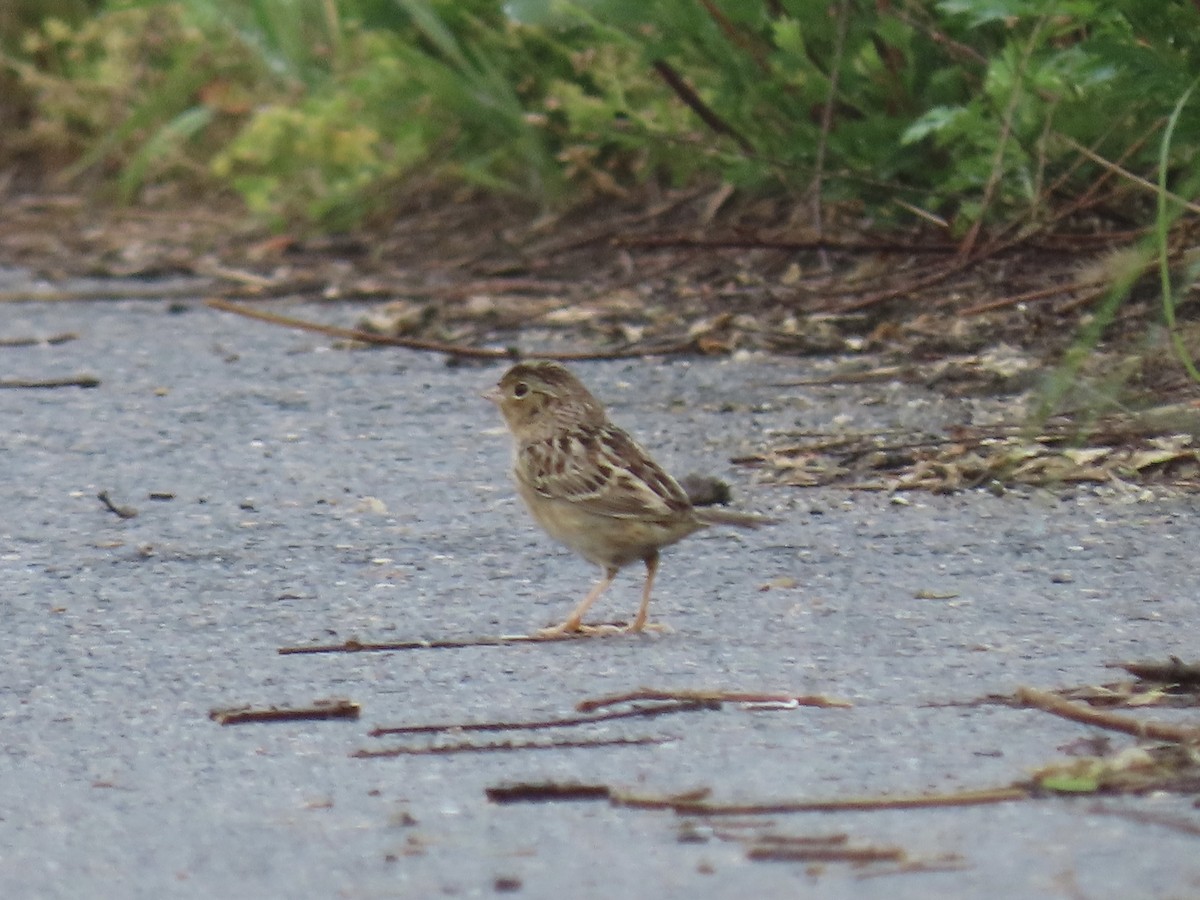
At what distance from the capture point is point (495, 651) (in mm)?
4277

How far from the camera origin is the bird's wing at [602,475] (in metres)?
4.75

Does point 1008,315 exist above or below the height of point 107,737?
above

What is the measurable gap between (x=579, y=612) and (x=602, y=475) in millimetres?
405

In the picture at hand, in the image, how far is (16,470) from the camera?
20.4 ft

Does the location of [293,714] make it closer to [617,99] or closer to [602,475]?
[602,475]

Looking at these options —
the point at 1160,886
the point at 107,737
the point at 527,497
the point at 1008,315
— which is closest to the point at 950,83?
the point at 1008,315

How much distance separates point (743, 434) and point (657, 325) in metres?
1.76

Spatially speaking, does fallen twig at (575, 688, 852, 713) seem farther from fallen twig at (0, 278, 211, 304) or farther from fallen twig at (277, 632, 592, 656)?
fallen twig at (0, 278, 211, 304)

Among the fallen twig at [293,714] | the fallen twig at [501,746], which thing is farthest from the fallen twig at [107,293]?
the fallen twig at [501,746]

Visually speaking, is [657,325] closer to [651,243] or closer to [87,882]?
[651,243]

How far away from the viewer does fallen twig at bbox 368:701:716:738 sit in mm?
3688

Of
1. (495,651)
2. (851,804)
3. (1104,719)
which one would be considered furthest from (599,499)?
(851,804)

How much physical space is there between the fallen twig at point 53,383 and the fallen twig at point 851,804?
4.79 m

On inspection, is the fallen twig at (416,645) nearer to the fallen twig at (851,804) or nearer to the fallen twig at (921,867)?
the fallen twig at (851,804)
